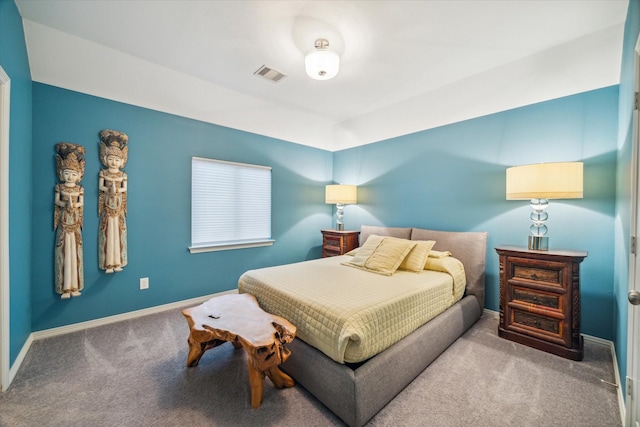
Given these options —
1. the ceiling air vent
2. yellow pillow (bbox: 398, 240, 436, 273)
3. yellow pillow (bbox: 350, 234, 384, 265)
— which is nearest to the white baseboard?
yellow pillow (bbox: 350, 234, 384, 265)

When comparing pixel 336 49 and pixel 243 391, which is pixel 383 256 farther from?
pixel 336 49

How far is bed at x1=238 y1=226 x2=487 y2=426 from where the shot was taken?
58.1 inches

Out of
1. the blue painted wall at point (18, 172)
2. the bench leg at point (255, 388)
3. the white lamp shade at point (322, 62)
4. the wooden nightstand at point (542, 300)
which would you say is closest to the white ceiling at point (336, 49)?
the white lamp shade at point (322, 62)

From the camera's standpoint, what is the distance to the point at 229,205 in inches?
143

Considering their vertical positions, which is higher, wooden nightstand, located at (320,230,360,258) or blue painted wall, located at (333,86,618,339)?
blue painted wall, located at (333,86,618,339)

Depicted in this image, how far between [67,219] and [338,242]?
3.18m

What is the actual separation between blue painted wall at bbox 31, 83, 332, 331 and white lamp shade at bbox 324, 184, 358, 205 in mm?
747

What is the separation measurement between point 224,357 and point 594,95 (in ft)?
12.9

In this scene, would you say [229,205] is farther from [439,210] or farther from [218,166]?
[439,210]

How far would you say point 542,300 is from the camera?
7.22ft

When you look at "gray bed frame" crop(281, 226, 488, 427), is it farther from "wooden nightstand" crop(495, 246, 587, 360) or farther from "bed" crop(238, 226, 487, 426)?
"wooden nightstand" crop(495, 246, 587, 360)

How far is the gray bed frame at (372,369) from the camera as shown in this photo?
143 centimetres

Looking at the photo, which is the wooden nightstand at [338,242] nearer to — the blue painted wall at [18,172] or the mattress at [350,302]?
the mattress at [350,302]

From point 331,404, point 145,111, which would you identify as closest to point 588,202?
point 331,404
